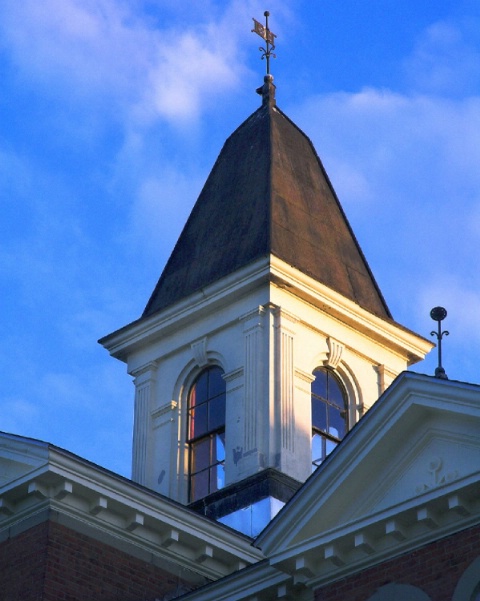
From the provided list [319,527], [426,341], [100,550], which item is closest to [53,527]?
[100,550]

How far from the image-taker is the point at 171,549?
2186 centimetres

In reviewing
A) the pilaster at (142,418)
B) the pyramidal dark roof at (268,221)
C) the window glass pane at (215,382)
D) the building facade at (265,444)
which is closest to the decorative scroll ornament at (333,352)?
the building facade at (265,444)

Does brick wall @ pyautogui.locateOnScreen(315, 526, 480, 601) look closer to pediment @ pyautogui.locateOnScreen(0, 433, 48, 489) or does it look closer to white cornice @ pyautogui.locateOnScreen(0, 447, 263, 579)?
white cornice @ pyautogui.locateOnScreen(0, 447, 263, 579)

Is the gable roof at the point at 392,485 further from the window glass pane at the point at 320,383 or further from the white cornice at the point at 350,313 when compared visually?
the window glass pane at the point at 320,383

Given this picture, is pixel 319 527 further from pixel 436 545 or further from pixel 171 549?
pixel 171 549

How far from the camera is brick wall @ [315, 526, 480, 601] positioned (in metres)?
16.5

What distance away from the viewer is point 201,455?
27641 mm

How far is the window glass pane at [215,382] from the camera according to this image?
27891mm

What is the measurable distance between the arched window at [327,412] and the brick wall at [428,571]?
9791 mm

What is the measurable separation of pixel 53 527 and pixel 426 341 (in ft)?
34.5

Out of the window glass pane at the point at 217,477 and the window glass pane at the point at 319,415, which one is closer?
the window glass pane at the point at 217,477

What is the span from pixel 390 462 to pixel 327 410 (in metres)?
10.2

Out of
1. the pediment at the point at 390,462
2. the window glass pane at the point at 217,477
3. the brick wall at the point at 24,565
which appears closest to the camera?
the pediment at the point at 390,462

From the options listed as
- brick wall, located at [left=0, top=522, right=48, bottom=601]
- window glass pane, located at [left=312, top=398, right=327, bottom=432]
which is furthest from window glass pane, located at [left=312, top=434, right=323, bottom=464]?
brick wall, located at [left=0, top=522, right=48, bottom=601]
